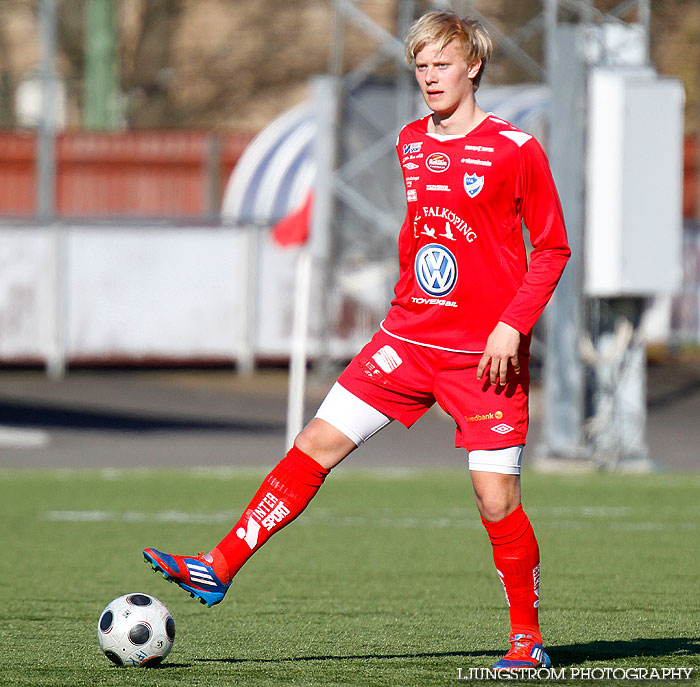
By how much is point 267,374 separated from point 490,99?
632cm

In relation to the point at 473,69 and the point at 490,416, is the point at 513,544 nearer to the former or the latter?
the point at 490,416

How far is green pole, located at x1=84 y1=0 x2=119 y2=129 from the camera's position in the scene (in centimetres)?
3328

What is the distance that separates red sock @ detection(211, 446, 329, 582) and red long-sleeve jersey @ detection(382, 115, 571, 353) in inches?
21.9

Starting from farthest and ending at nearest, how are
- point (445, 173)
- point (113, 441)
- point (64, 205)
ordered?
point (64, 205)
point (113, 441)
point (445, 173)

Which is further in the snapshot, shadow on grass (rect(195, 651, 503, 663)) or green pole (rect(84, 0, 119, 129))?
green pole (rect(84, 0, 119, 129))

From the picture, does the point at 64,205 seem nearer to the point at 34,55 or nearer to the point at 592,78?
the point at 34,55

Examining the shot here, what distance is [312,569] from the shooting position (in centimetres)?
805

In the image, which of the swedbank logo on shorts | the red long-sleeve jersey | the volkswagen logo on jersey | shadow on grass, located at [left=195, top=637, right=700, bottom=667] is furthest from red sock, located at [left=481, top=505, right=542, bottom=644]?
the volkswagen logo on jersey

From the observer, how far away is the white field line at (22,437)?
17.2 meters

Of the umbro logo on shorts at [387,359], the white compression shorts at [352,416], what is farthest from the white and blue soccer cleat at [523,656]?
the umbro logo on shorts at [387,359]

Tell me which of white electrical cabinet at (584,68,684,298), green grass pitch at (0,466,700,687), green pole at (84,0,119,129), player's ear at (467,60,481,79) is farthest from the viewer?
green pole at (84,0,119,129)

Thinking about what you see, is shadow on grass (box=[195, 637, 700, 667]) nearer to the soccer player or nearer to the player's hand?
the soccer player

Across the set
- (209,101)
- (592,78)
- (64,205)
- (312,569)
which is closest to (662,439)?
(592,78)

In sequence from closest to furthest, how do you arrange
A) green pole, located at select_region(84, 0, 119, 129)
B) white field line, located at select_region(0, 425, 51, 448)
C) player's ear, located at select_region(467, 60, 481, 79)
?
player's ear, located at select_region(467, 60, 481, 79), white field line, located at select_region(0, 425, 51, 448), green pole, located at select_region(84, 0, 119, 129)
